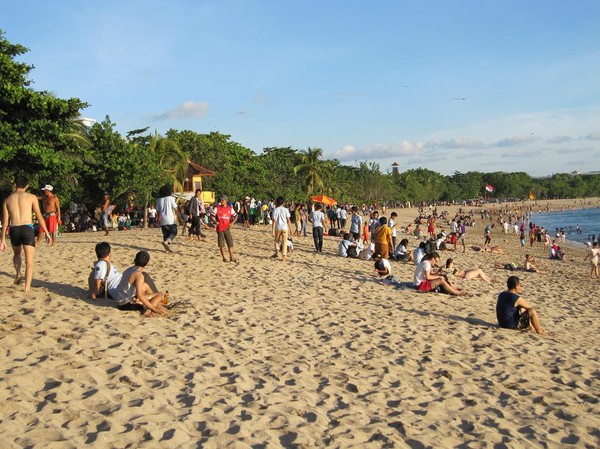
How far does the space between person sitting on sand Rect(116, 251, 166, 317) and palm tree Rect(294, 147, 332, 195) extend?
4398 centimetres

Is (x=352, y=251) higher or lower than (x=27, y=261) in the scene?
lower

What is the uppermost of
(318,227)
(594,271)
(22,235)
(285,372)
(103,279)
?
(22,235)

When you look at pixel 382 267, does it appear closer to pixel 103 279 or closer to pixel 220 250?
pixel 220 250

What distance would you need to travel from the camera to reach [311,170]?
5184 cm

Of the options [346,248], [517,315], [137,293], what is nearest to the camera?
[137,293]

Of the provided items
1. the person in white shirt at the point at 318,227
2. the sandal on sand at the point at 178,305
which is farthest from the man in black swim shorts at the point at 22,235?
the person in white shirt at the point at 318,227

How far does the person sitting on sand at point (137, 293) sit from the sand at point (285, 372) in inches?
7.2


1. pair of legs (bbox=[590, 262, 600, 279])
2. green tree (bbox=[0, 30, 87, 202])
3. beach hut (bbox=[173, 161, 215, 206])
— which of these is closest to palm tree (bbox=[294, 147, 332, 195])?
beach hut (bbox=[173, 161, 215, 206])

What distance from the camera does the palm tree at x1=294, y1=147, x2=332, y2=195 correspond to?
5181cm

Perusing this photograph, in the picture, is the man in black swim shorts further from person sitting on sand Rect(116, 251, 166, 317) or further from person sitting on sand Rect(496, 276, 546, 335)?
person sitting on sand Rect(496, 276, 546, 335)

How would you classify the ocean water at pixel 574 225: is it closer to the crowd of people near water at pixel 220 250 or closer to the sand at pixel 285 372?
the crowd of people near water at pixel 220 250

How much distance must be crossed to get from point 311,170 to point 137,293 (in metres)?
45.3

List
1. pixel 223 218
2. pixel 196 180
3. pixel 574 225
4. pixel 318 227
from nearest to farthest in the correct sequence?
pixel 223 218 → pixel 318 227 → pixel 196 180 → pixel 574 225

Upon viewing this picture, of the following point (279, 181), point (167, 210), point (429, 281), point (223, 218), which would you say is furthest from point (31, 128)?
point (279, 181)
